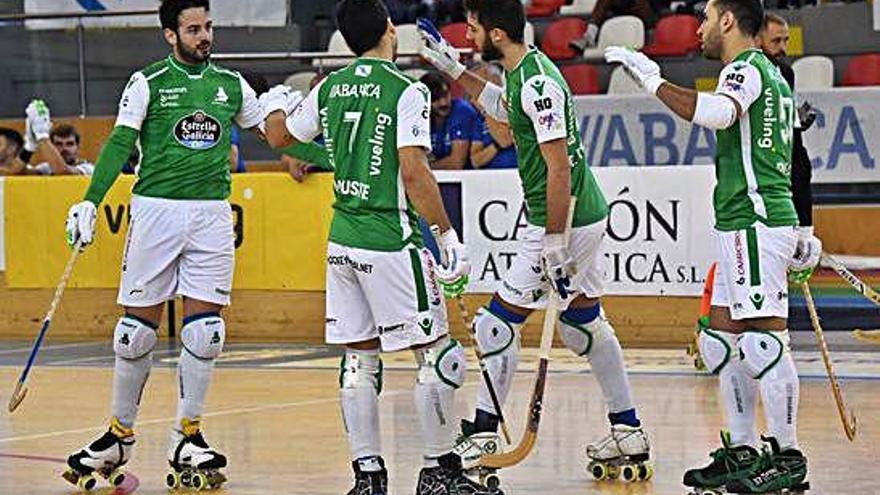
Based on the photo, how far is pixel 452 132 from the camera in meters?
17.1

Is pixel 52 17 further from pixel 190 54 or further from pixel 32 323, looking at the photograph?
pixel 190 54

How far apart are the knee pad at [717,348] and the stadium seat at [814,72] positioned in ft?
31.8

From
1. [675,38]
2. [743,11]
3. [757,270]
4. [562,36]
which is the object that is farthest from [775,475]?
[562,36]

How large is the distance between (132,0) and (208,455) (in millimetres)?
12452

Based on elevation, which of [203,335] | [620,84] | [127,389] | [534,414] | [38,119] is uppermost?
[620,84]

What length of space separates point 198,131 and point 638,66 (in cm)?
238

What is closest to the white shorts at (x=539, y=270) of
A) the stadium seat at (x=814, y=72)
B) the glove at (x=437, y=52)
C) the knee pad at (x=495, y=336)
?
the knee pad at (x=495, y=336)

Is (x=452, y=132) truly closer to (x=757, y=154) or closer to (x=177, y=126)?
(x=177, y=126)

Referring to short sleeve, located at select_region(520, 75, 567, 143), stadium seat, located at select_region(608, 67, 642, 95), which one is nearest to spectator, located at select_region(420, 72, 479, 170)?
stadium seat, located at select_region(608, 67, 642, 95)

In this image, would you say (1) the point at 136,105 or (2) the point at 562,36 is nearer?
(1) the point at 136,105

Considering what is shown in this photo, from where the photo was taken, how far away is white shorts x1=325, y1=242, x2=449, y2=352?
29.9 feet

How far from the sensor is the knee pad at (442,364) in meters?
9.14

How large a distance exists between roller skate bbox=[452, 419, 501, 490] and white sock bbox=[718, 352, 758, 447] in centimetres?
118

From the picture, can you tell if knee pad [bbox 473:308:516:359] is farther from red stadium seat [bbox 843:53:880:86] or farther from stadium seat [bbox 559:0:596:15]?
stadium seat [bbox 559:0:596:15]
